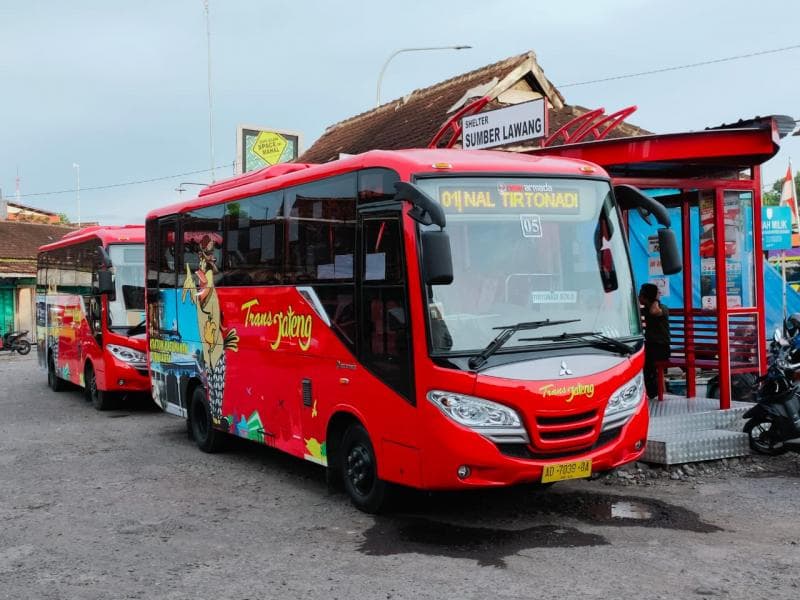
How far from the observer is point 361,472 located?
25.3 feet

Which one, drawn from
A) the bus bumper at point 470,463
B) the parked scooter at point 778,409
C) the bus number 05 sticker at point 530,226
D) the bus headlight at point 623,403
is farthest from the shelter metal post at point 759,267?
the bus bumper at point 470,463

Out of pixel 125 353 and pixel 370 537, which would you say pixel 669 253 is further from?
pixel 125 353

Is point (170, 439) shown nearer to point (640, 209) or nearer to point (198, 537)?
point (198, 537)

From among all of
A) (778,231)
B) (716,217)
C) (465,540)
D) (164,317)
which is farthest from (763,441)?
(778,231)

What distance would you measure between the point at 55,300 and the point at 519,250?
13695 mm

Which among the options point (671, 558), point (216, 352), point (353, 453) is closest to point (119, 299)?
point (216, 352)

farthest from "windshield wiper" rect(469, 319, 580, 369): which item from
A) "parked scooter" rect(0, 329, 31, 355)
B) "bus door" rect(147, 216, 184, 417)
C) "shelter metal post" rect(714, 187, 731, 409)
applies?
"parked scooter" rect(0, 329, 31, 355)

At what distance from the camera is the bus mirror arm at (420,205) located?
6.41m

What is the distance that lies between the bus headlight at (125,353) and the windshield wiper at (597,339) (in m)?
9.66

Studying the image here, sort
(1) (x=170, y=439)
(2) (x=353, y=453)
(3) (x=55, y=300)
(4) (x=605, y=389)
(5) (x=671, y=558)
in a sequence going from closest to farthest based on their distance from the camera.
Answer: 1. (5) (x=671, y=558)
2. (4) (x=605, y=389)
3. (2) (x=353, y=453)
4. (1) (x=170, y=439)
5. (3) (x=55, y=300)

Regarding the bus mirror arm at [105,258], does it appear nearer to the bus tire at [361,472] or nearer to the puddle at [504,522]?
the bus tire at [361,472]

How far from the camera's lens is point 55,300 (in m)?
18.3

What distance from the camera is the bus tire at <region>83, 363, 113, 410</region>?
15.4 m

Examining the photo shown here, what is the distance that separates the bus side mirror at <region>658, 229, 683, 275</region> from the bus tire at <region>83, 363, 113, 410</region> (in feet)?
34.4
